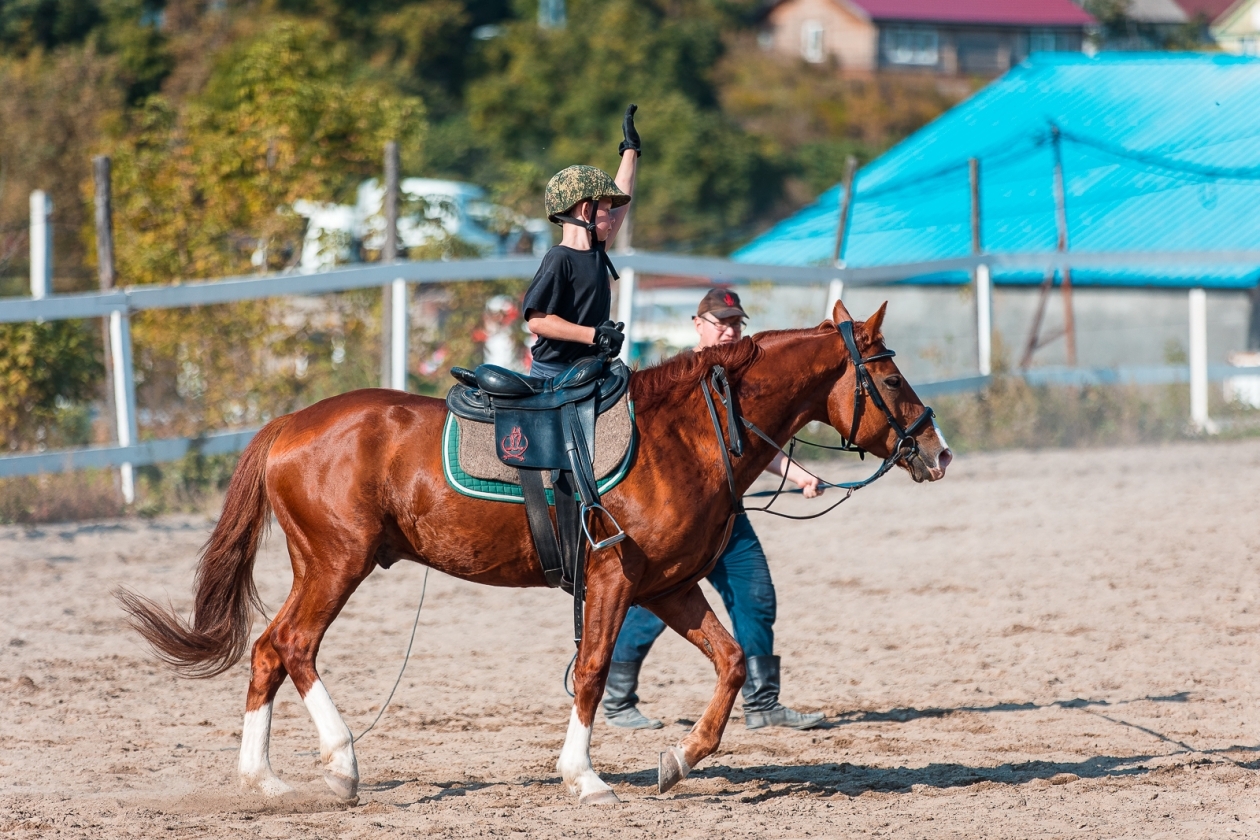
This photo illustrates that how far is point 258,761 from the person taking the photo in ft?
16.6

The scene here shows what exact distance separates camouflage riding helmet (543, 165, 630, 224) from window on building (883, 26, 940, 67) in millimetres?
55105

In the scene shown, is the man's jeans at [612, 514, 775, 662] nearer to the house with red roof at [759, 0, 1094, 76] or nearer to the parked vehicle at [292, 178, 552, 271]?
the parked vehicle at [292, 178, 552, 271]

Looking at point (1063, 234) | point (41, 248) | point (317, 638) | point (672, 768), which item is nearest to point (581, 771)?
point (672, 768)

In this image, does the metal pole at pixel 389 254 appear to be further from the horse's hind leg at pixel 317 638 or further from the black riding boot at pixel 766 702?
the horse's hind leg at pixel 317 638

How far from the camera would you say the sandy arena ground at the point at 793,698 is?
487cm

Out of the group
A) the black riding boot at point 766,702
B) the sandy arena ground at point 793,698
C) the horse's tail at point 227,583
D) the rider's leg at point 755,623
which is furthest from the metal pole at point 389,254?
the horse's tail at point 227,583

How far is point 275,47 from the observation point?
16.4m

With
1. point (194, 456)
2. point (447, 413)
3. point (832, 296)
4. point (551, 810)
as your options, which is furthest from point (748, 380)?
point (832, 296)

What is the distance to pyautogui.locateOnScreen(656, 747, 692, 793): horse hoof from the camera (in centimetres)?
503

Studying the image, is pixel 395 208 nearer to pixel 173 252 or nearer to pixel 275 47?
pixel 173 252

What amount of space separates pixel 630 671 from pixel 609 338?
187 cm

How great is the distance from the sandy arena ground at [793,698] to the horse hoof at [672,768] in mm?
77

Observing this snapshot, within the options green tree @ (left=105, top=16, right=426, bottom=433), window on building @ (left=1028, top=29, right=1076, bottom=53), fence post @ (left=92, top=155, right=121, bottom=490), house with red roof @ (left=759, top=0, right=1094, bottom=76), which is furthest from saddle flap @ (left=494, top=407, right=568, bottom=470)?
window on building @ (left=1028, top=29, right=1076, bottom=53)

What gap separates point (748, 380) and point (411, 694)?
2.56m
